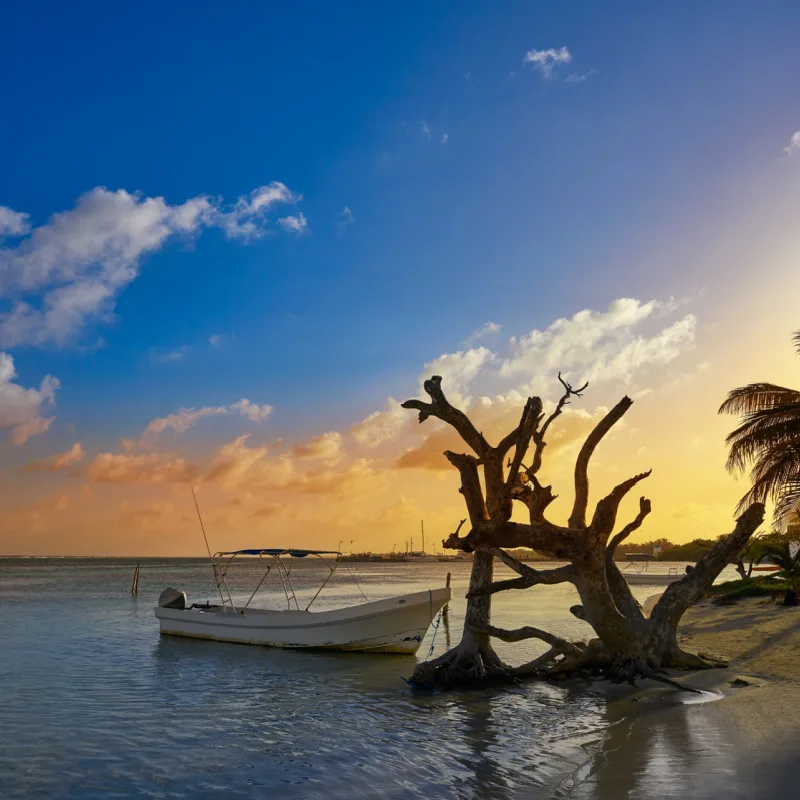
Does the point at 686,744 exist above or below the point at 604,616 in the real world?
below

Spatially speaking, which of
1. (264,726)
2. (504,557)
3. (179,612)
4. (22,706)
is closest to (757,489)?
(504,557)

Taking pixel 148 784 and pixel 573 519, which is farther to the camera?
pixel 573 519

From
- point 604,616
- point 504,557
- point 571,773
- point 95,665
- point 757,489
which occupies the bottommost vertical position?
point 95,665

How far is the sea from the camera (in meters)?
9.73

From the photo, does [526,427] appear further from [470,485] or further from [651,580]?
[651,580]

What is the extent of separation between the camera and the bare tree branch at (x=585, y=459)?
50.0ft

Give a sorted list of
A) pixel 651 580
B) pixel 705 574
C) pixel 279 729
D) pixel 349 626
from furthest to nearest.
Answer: pixel 651 580 < pixel 349 626 < pixel 705 574 < pixel 279 729

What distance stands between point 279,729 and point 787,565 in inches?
999

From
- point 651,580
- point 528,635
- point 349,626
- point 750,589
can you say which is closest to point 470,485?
point 528,635

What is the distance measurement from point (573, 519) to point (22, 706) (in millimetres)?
13324

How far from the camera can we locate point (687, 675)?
1495cm

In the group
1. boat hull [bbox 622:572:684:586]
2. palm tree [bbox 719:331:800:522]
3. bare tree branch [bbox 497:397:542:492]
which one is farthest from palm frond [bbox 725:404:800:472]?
boat hull [bbox 622:572:684:586]

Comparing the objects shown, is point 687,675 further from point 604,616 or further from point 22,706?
point 22,706

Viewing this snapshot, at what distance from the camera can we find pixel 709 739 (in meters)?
10.2
